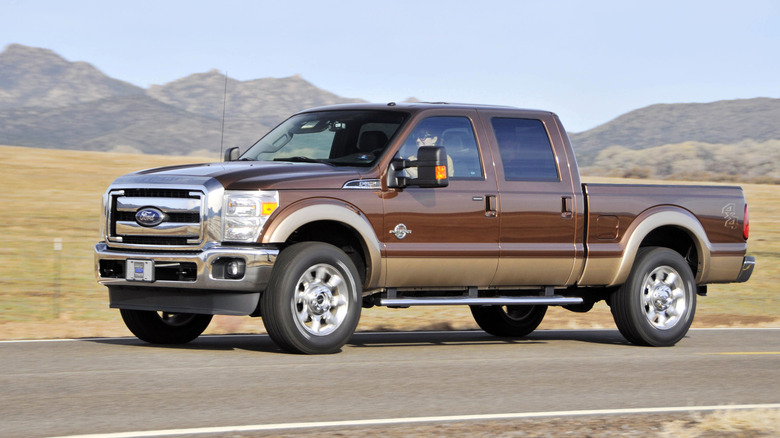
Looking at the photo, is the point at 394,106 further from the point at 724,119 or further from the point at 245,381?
the point at 724,119

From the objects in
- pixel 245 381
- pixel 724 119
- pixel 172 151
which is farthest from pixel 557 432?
pixel 724 119

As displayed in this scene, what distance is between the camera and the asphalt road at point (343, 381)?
7133 mm

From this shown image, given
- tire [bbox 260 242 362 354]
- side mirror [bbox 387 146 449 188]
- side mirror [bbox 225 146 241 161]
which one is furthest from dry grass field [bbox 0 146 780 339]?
side mirror [bbox 387 146 449 188]

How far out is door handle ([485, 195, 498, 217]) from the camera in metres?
10.9

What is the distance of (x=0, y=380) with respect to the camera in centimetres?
827

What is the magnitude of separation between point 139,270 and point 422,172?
8.18ft

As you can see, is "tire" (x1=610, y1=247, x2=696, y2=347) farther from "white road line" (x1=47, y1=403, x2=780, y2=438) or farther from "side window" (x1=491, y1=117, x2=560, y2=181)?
"white road line" (x1=47, y1=403, x2=780, y2=438)

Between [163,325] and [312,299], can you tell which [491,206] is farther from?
[163,325]

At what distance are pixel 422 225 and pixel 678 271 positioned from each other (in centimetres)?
314

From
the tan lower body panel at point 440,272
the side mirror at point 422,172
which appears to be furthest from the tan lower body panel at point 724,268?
the side mirror at point 422,172

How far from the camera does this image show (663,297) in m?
12.1

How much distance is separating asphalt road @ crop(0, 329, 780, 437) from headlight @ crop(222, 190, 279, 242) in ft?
3.34

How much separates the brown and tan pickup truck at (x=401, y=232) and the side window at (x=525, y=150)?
1 centimetres

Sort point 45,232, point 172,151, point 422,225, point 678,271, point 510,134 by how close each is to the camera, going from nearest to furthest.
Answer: point 422,225
point 510,134
point 678,271
point 45,232
point 172,151
